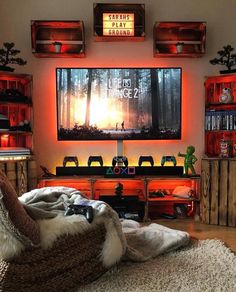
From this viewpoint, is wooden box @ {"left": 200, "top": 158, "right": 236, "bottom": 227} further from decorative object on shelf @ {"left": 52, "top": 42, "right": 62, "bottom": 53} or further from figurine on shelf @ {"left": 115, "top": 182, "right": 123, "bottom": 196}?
decorative object on shelf @ {"left": 52, "top": 42, "right": 62, "bottom": 53}

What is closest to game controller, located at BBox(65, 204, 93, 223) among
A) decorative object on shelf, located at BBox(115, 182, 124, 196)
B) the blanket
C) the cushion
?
the blanket

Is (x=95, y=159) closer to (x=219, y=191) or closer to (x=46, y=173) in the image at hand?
(x=46, y=173)

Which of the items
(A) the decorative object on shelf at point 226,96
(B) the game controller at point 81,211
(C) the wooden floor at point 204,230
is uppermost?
(A) the decorative object on shelf at point 226,96

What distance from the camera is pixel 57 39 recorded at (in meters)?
3.61

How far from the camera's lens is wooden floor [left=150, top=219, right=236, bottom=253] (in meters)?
2.81

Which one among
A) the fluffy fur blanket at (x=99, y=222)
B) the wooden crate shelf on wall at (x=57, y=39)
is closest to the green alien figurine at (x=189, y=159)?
the fluffy fur blanket at (x=99, y=222)

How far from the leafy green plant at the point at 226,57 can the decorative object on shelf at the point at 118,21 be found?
2.86 feet

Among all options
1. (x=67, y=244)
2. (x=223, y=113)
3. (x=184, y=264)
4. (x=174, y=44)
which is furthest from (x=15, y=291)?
(x=174, y=44)

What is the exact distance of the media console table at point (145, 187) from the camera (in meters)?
3.38

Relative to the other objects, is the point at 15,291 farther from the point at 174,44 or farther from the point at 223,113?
the point at 174,44

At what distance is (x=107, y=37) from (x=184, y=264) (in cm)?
252

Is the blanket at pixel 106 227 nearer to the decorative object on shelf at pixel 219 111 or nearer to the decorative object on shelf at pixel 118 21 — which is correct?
the decorative object on shelf at pixel 219 111

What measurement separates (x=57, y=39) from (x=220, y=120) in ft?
6.92

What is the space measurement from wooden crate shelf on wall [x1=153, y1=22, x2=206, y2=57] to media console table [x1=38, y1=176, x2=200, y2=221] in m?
1.45
